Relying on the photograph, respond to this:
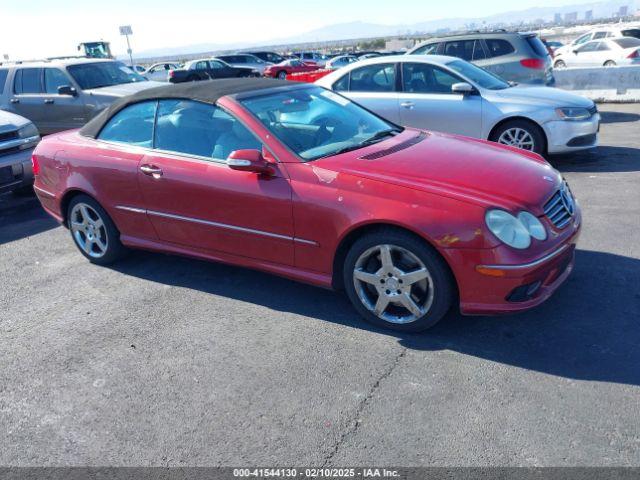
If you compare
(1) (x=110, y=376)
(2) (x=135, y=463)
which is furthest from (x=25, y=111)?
(2) (x=135, y=463)

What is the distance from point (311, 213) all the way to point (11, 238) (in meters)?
4.22

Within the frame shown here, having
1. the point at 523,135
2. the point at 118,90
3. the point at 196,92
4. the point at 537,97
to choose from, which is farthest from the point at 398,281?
the point at 118,90

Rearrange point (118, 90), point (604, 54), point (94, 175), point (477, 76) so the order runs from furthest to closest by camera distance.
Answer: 1. point (604, 54)
2. point (118, 90)
3. point (477, 76)
4. point (94, 175)

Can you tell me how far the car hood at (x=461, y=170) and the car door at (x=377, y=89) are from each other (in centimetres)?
393

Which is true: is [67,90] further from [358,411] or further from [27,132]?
[358,411]

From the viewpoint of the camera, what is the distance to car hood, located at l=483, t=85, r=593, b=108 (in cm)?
756

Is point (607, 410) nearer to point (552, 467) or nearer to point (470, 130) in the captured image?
point (552, 467)

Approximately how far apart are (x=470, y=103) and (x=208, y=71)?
22542 millimetres

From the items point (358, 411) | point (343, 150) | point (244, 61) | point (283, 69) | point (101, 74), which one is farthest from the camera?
point (244, 61)

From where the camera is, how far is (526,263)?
132 inches

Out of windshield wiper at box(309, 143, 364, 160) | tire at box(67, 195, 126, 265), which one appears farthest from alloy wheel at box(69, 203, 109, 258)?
windshield wiper at box(309, 143, 364, 160)

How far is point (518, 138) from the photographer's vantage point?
7.70 meters

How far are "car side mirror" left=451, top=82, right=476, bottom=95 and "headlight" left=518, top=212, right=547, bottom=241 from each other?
450 centimetres

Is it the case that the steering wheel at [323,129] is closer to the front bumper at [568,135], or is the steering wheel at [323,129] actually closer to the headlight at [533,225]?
the headlight at [533,225]
